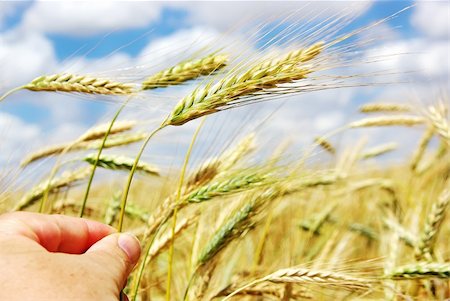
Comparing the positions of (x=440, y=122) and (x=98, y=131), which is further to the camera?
(x=440, y=122)

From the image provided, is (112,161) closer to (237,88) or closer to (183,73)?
Answer: (183,73)

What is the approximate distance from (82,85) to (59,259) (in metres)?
0.87

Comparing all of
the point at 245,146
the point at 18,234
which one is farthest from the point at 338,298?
the point at 18,234

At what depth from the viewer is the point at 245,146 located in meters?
2.43

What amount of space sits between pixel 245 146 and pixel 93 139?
498mm

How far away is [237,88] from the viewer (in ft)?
5.59

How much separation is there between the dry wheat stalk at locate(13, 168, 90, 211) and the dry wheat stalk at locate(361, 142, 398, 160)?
2.97 m

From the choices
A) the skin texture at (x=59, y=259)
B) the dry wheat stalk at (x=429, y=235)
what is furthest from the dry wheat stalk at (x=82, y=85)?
the dry wheat stalk at (x=429, y=235)

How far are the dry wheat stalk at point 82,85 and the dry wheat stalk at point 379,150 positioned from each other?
3.29 m

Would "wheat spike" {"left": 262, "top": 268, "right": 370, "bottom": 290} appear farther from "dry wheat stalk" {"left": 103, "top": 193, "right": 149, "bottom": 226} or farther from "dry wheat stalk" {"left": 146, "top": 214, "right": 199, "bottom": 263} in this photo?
"dry wheat stalk" {"left": 103, "top": 193, "right": 149, "bottom": 226}

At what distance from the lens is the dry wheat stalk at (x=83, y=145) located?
2451mm

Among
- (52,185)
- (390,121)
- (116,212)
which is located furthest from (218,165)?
(390,121)

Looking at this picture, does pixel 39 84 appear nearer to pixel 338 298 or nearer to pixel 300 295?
pixel 300 295

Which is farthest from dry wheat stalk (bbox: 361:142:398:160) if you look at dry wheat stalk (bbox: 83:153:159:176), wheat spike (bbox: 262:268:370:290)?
wheat spike (bbox: 262:268:370:290)
